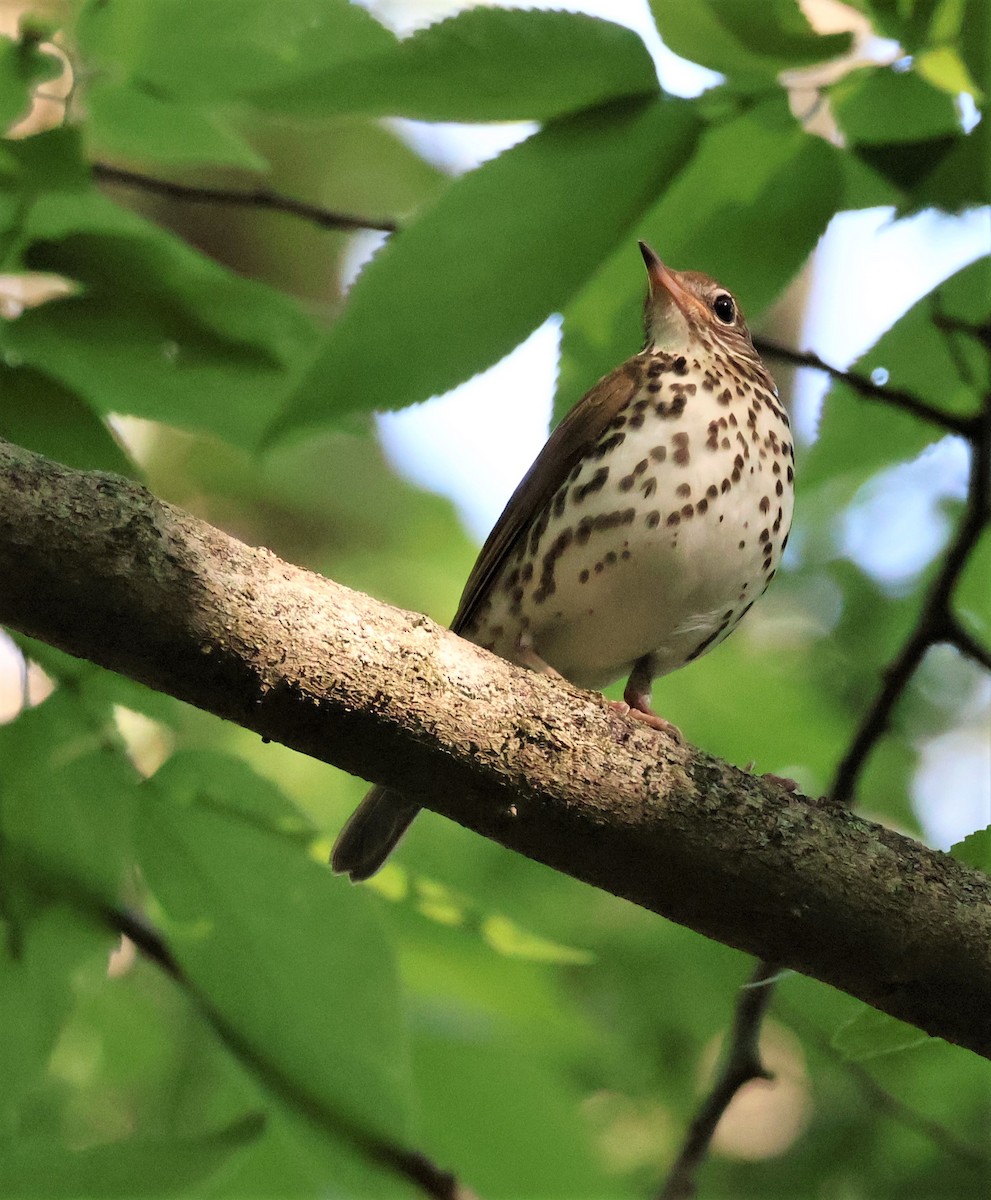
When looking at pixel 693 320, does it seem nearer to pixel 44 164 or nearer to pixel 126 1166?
pixel 44 164

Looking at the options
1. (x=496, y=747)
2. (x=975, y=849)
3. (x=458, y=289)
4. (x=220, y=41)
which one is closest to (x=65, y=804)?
(x=496, y=747)

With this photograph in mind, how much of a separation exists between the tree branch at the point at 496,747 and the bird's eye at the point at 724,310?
1922 mm

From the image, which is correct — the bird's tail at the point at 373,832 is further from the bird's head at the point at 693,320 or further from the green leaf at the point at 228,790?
the bird's head at the point at 693,320

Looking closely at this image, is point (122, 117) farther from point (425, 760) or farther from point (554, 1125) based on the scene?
point (554, 1125)

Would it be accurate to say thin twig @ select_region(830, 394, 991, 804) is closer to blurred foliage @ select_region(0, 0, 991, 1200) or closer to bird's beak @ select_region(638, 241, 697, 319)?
blurred foliage @ select_region(0, 0, 991, 1200)

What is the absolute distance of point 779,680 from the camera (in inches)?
217

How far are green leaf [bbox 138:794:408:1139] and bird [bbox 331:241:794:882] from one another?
3.41 feet

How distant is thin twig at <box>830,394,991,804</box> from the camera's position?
3305mm

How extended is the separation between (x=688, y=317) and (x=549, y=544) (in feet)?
2.59

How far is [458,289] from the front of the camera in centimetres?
266

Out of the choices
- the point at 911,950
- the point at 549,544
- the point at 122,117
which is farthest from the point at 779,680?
the point at 122,117

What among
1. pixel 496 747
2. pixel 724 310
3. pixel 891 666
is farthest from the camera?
pixel 724 310

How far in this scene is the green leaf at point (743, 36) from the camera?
2832mm

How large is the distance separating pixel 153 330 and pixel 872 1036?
6.24 feet
